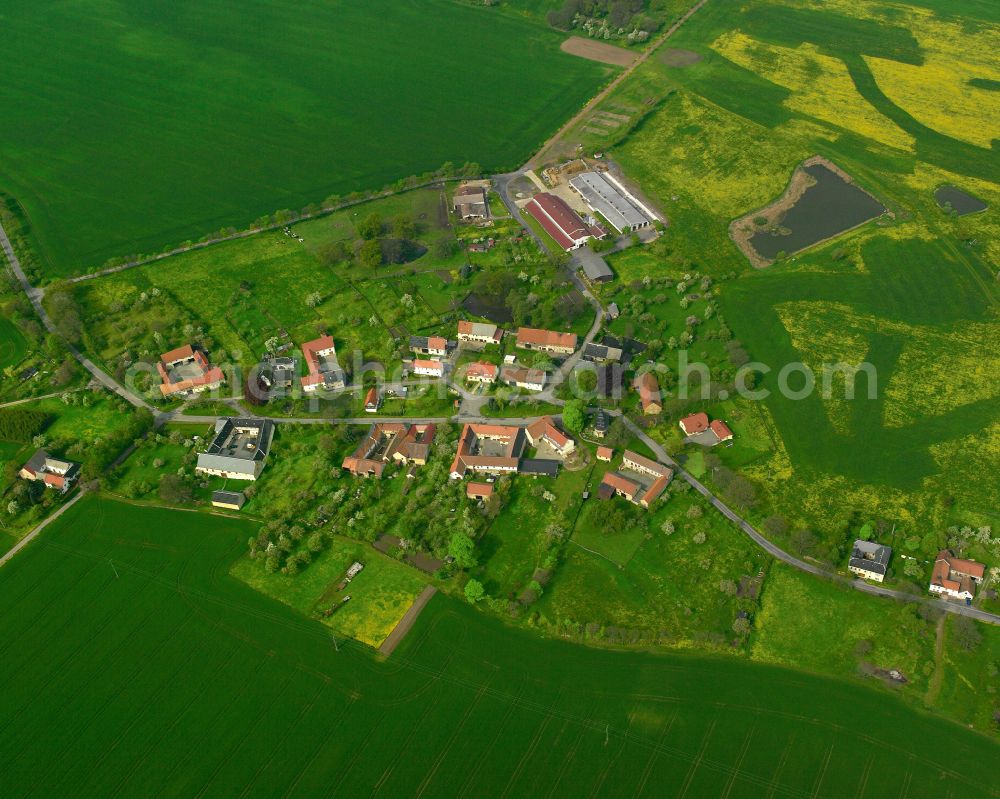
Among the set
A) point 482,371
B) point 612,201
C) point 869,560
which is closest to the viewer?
point 869,560

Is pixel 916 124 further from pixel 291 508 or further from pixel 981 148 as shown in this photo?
pixel 291 508

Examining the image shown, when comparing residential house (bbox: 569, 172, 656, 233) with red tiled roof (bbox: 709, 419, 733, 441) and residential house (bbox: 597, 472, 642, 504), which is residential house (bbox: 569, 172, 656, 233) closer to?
red tiled roof (bbox: 709, 419, 733, 441)

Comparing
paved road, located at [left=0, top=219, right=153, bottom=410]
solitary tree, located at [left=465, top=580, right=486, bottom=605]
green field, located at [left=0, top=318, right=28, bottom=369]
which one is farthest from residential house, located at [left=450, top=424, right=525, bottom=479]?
green field, located at [left=0, top=318, right=28, bottom=369]

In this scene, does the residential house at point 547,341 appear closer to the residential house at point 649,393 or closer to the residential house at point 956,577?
the residential house at point 649,393

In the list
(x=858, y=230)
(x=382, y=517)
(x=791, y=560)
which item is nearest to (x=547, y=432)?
(x=382, y=517)

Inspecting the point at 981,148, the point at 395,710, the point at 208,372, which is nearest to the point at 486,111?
the point at 208,372

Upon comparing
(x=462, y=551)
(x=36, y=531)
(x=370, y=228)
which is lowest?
(x=36, y=531)

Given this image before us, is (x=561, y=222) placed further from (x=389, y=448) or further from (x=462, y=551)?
(x=462, y=551)
